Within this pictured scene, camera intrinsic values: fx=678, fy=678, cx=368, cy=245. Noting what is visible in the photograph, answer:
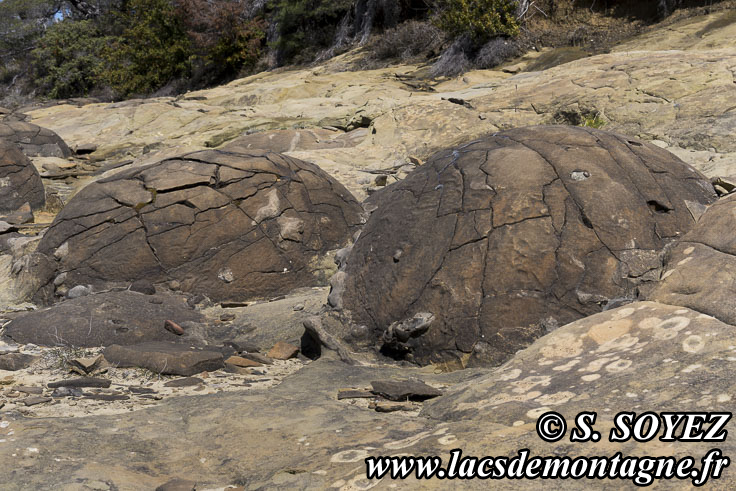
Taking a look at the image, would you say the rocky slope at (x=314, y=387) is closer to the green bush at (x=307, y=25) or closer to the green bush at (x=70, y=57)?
the green bush at (x=307, y=25)

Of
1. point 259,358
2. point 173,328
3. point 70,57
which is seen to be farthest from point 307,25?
point 259,358

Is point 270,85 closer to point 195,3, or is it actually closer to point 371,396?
point 195,3

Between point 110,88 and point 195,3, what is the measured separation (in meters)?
5.91

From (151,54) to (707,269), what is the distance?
78.2 ft

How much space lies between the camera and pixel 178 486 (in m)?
2.20

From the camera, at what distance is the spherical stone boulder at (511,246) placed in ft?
12.7

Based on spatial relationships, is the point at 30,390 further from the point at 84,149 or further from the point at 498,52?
the point at 498,52

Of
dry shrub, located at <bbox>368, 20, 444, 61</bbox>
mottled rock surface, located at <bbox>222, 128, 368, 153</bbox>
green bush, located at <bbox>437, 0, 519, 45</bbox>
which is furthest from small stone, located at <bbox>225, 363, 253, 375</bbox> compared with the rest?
dry shrub, located at <bbox>368, 20, 444, 61</bbox>

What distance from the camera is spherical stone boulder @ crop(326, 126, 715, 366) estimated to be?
3857 mm

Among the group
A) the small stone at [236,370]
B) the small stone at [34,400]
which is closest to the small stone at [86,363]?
the small stone at [34,400]

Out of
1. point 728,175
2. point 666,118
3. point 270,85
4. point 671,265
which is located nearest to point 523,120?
point 666,118

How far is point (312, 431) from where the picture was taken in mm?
2621

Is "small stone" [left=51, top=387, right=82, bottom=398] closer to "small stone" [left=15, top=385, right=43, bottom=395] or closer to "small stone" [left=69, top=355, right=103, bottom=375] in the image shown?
"small stone" [left=15, top=385, right=43, bottom=395]

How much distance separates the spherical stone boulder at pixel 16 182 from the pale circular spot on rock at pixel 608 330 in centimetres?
883
